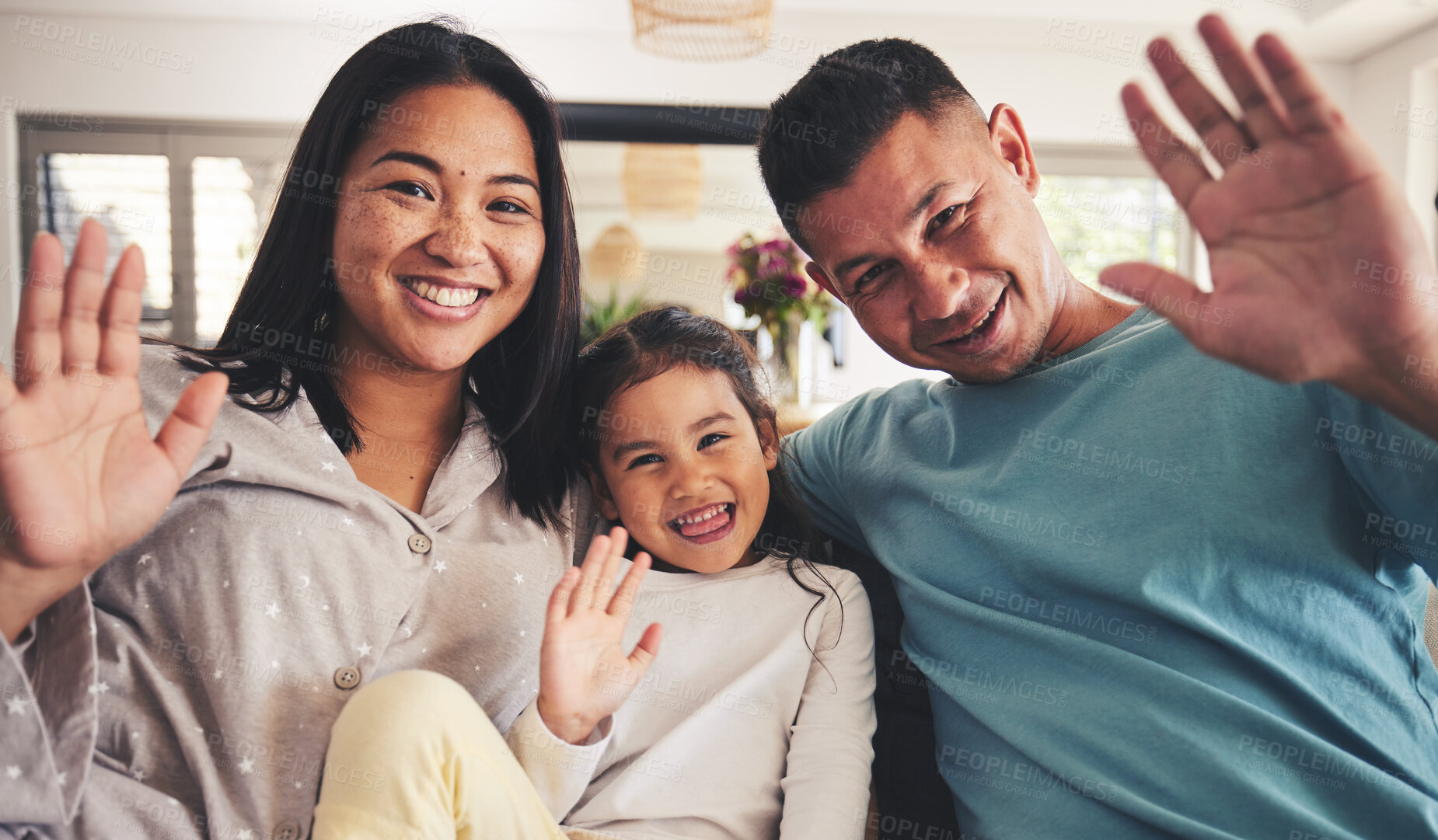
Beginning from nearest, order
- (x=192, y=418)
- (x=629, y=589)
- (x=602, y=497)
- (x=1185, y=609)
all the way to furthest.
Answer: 1. (x=192, y=418)
2. (x=1185, y=609)
3. (x=629, y=589)
4. (x=602, y=497)

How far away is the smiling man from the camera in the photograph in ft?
2.65

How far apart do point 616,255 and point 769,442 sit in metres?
6.31

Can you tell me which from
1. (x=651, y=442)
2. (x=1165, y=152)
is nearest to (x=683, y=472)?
(x=651, y=442)

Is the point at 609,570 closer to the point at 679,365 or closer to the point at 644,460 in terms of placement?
the point at 644,460

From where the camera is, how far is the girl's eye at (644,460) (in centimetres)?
137

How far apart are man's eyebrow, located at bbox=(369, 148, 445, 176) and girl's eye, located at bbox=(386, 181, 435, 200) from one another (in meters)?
0.02

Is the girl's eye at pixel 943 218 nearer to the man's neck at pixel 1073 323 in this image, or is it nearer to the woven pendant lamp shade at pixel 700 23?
the man's neck at pixel 1073 323

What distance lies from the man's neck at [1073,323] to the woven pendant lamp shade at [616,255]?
6464mm

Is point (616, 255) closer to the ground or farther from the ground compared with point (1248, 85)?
closer to the ground

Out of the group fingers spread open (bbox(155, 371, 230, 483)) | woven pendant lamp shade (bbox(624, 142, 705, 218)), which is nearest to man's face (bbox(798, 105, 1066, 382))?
fingers spread open (bbox(155, 371, 230, 483))

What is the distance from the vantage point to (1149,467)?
3.59ft

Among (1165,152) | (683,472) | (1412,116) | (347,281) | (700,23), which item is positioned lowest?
(683,472)

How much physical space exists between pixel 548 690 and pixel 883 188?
2.41 feet

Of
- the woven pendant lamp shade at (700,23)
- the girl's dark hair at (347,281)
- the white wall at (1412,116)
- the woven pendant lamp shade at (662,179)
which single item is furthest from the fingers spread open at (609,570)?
the white wall at (1412,116)
